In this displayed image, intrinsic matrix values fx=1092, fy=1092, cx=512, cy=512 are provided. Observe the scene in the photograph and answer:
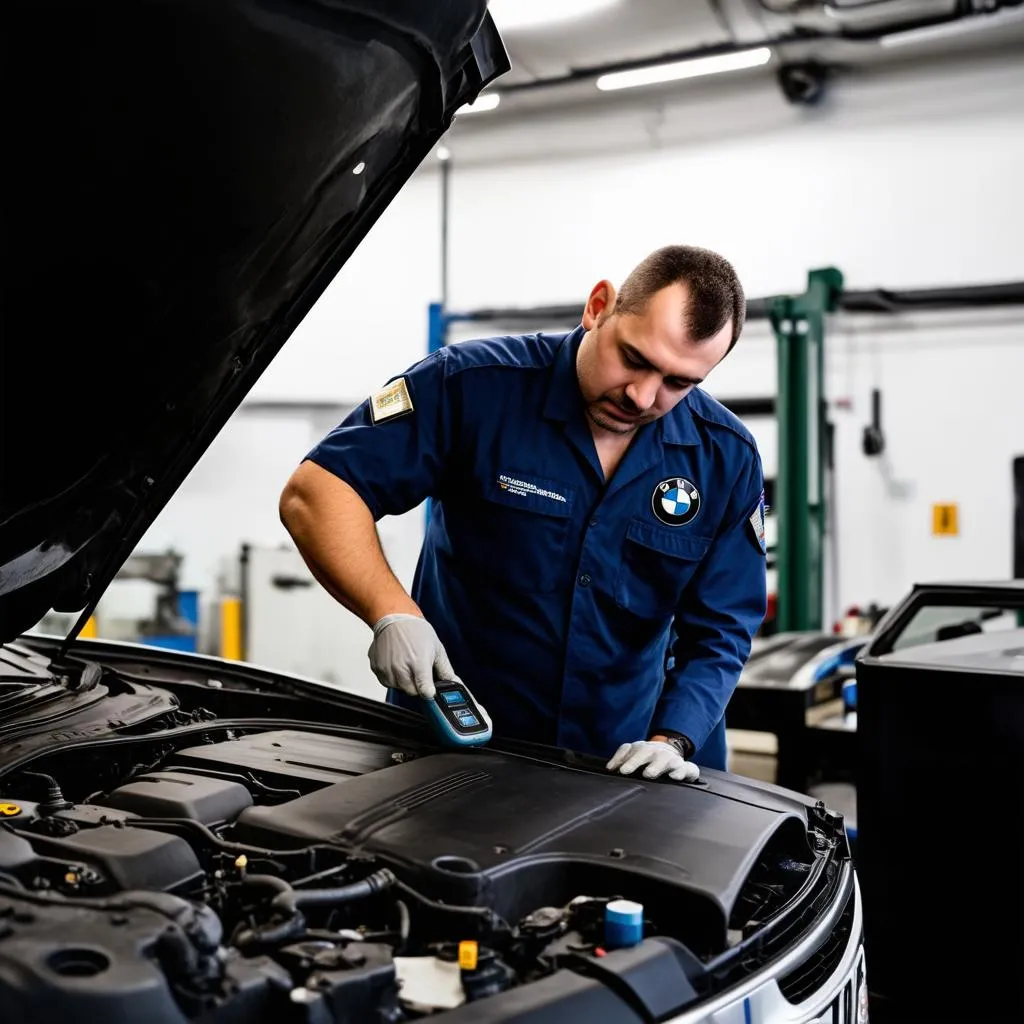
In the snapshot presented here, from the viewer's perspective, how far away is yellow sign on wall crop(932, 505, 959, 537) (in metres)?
5.19

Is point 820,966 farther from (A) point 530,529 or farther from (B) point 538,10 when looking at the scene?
(B) point 538,10

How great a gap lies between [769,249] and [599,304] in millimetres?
4235

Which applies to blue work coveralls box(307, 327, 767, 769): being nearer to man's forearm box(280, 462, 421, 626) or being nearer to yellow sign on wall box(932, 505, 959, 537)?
man's forearm box(280, 462, 421, 626)

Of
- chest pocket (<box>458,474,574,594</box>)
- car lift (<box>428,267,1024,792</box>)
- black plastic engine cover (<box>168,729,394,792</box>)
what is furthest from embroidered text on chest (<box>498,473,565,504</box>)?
car lift (<box>428,267,1024,792</box>)

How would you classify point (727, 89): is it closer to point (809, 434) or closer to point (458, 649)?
point (809, 434)

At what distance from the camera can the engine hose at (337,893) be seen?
931 mm

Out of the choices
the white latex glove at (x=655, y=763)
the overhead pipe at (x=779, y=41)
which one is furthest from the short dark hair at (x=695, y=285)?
the overhead pipe at (x=779, y=41)

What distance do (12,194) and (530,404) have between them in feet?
3.28

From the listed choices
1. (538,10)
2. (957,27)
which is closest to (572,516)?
(538,10)

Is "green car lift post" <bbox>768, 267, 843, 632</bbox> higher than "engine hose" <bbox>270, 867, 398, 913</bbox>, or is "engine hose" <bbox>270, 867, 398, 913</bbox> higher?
"green car lift post" <bbox>768, 267, 843, 632</bbox>

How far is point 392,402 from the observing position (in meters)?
1.80

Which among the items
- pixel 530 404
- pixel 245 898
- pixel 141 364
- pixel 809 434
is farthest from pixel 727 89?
pixel 245 898

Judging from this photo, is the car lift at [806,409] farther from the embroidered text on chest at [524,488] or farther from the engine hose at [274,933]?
the engine hose at [274,933]

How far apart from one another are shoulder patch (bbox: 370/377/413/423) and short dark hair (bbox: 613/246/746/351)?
370mm
